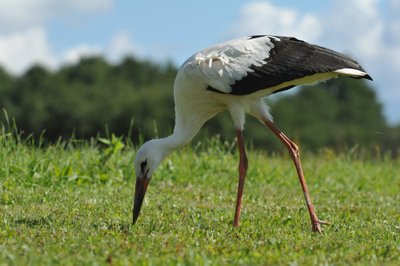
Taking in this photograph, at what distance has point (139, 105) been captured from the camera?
212ft

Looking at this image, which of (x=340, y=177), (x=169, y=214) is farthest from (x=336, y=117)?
(x=169, y=214)

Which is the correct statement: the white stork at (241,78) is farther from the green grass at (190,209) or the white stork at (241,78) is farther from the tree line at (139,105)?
the tree line at (139,105)

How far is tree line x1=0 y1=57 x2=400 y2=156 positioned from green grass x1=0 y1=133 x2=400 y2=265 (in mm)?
42879

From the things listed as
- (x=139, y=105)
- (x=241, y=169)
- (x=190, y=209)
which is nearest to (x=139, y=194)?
(x=190, y=209)

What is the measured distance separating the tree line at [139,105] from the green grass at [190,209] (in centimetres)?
4288

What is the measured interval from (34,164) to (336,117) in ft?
223

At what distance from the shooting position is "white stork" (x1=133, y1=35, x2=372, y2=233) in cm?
767

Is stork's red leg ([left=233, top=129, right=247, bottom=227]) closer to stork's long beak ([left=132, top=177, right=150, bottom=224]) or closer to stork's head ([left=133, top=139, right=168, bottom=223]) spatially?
stork's head ([left=133, top=139, right=168, bottom=223])

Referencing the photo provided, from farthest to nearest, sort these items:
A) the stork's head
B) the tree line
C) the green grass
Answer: the tree line
the stork's head
the green grass

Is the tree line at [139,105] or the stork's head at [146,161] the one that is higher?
the stork's head at [146,161]

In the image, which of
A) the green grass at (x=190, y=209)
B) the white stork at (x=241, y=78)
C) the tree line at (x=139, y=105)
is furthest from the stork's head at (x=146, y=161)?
the tree line at (x=139, y=105)

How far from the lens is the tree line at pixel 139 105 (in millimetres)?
62438

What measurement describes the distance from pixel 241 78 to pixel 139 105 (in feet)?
187

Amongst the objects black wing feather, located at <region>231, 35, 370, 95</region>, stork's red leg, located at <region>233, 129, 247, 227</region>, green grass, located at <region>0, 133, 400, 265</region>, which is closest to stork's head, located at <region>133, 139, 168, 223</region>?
green grass, located at <region>0, 133, 400, 265</region>
